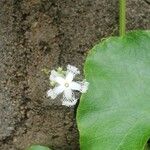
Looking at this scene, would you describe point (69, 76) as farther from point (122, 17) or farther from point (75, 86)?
point (122, 17)

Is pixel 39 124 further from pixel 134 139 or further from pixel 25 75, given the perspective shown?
pixel 134 139

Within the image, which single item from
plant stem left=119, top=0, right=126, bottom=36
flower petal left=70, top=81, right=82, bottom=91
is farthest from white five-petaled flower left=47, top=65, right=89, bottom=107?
plant stem left=119, top=0, right=126, bottom=36

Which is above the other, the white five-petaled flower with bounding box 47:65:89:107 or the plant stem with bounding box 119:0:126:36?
the plant stem with bounding box 119:0:126:36

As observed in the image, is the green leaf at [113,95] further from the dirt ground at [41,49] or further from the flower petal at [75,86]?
the dirt ground at [41,49]

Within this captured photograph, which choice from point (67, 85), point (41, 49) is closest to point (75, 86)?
point (67, 85)

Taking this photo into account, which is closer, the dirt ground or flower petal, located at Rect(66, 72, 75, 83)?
flower petal, located at Rect(66, 72, 75, 83)

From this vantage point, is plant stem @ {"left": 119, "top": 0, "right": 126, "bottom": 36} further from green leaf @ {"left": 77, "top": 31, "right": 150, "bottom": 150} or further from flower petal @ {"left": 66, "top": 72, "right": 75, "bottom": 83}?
flower petal @ {"left": 66, "top": 72, "right": 75, "bottom": 83}
